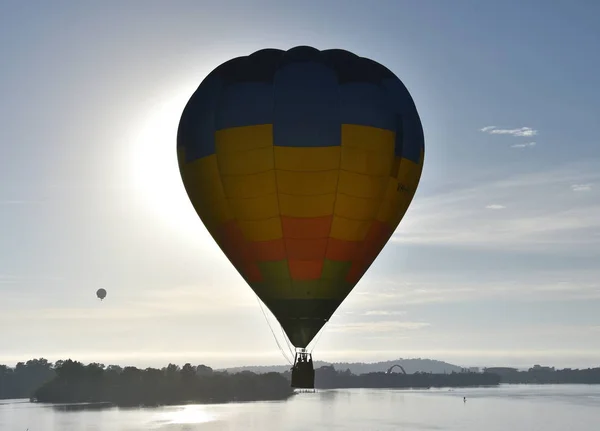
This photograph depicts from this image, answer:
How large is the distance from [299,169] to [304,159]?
35 centimetres

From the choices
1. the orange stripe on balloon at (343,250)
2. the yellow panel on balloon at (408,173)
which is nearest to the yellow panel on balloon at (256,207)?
the orange stripe on balloon at (343,250)

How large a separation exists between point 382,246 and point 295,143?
5.38m

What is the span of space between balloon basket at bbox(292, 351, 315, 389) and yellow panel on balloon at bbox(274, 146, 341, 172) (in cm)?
577

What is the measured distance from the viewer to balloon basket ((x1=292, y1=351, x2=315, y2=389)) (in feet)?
82.6

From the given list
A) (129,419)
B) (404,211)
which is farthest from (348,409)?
(404,211)

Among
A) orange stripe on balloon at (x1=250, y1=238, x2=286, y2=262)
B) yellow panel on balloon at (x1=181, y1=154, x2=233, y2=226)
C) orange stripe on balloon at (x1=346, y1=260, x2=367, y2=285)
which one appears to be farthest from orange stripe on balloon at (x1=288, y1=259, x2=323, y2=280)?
yellow panel on balloon at (x1=181, y1=154, x2=233, y2=226)

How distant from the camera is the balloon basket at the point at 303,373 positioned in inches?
991

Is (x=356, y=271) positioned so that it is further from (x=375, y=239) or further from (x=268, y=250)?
(x=268, y=250)

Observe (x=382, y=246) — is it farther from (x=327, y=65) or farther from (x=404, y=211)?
(x=327, y=65)

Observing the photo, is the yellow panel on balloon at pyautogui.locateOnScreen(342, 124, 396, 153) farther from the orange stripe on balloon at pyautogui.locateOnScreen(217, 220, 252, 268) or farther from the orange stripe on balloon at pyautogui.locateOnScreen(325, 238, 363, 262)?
the orange stripe on balloon at pyautogui.locateOnScreen(217, 220, 252, 268)

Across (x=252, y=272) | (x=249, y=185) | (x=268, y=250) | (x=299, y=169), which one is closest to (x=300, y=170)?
(x=299, y=169)

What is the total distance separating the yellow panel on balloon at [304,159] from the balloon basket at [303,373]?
577cm

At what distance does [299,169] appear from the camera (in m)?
26.3

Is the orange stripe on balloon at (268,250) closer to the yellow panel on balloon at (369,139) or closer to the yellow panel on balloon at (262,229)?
the yellow panel on balloon at (262,229)
